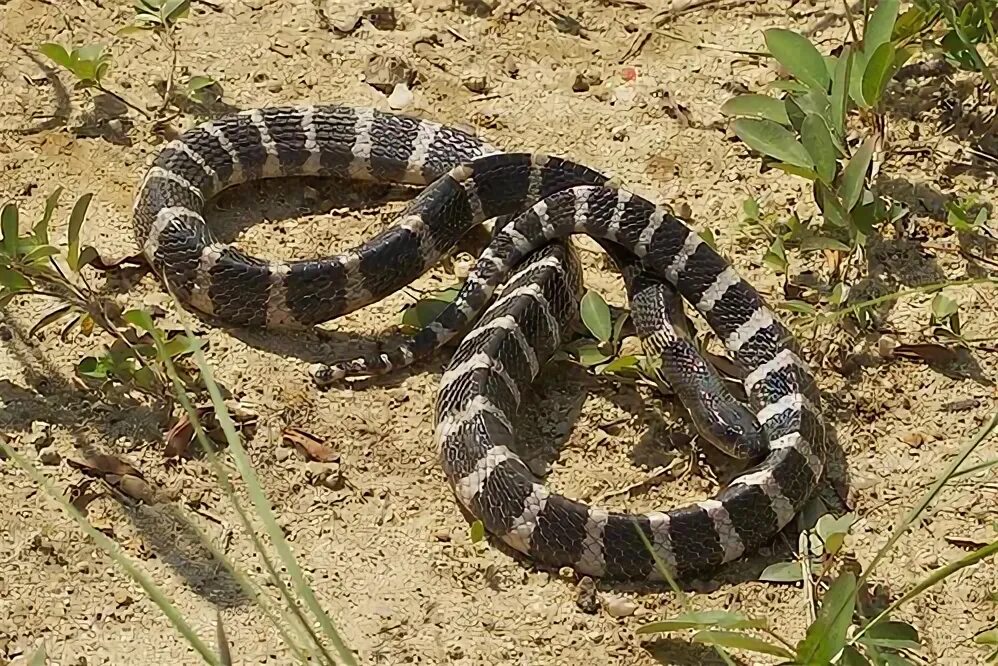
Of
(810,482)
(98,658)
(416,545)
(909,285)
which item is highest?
(909,285)

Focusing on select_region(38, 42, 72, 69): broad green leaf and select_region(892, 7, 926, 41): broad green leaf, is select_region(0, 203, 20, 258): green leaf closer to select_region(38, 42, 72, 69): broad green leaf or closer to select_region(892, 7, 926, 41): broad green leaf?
select_region(38, 42, 72, 69): broad green leaf

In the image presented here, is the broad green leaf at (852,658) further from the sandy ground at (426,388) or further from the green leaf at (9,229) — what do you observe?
the green leaf at (9,229)

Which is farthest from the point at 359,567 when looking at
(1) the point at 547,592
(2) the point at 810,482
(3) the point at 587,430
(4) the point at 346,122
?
(4) the point at 346,122

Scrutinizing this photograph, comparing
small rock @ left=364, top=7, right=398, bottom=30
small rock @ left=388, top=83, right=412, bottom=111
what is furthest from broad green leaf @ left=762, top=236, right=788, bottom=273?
small rock @ left=364, top=7, right=398, bottom=30

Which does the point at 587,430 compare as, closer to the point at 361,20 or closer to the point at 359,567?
the point at 359,567

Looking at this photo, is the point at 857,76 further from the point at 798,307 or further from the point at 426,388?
the point at 426,388

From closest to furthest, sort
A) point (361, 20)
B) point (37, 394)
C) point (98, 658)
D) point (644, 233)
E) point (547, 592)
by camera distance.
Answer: point (98, 658) → point (547, 592) → point (37, 394) → point (644, 233) → point (361, 20)
